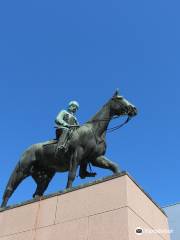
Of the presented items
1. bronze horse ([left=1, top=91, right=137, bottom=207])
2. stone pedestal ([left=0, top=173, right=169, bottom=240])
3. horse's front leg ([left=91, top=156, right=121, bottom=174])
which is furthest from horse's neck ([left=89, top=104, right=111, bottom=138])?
stone pedestal ([left=0, top=173, right=169, bottom=240])

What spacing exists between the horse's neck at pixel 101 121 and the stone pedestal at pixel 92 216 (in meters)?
2.13

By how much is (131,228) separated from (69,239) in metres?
1.60

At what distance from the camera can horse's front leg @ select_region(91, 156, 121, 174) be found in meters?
12.1

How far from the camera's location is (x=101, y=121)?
12797mm

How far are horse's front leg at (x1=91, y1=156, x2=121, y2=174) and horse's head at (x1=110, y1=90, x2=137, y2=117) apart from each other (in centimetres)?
146

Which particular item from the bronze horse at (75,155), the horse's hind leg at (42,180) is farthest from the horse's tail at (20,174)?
the horse's hind leg at (42,180)

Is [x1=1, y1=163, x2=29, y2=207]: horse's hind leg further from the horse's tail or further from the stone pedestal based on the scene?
the stone pedestal

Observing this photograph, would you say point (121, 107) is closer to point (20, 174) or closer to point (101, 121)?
point (101, 121)

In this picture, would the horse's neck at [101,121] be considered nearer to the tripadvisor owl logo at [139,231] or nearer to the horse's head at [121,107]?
the horse's head at [121,107]

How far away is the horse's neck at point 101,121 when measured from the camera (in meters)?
12.7

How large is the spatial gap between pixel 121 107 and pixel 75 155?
199 centimetres

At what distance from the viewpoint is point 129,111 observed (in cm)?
1274

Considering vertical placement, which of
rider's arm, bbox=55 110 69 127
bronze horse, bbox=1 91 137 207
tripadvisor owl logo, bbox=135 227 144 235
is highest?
rider's arm, bbox=55 110 69 127

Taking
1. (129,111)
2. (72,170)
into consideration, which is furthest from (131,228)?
(129,111)
